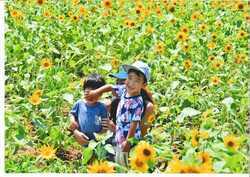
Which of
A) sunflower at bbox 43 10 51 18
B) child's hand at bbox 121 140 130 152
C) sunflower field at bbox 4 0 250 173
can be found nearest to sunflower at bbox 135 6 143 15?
sunflower field at bbox 4 0 250 173

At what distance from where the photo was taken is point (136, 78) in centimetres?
226

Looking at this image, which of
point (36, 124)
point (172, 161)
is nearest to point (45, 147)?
point (36, 124)

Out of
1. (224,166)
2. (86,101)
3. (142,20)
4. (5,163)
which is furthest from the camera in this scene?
(142,20)

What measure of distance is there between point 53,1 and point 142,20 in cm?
38

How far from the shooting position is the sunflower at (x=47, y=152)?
7.29 feet

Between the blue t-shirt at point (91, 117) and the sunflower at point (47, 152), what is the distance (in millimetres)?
131

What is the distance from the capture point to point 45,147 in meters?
2.24

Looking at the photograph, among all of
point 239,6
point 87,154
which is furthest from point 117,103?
point 239,6

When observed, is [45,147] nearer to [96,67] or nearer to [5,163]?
[5,163]

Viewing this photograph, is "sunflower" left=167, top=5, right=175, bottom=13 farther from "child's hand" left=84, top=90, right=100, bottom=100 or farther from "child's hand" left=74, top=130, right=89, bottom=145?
"child's hand" left=74, top=130, right=89, bottom=145

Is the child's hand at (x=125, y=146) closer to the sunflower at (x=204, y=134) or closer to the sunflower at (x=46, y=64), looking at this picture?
the sunflower at (x=204, y=134)

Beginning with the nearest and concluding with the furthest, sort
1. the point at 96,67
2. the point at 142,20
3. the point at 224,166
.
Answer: the point at 224,166 < the point at 96,67 < the point at 142,20

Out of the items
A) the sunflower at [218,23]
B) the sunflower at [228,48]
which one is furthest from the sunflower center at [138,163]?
the sunflower at [218,23]

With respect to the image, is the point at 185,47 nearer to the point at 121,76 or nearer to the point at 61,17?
the point at 121,76
